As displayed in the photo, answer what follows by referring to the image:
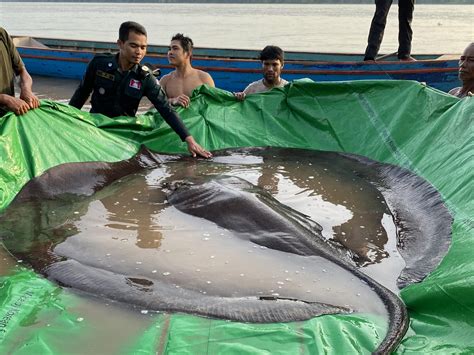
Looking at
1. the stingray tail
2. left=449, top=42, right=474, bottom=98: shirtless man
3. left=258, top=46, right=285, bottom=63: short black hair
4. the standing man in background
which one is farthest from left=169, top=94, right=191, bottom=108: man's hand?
the stingray tail

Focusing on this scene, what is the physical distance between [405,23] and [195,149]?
20.7 feet

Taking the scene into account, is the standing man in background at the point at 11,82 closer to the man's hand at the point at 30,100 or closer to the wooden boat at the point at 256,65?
the man's hand at the point at 30,100

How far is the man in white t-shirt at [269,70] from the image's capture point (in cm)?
597

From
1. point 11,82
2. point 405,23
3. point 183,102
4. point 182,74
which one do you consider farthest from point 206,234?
point 405,23

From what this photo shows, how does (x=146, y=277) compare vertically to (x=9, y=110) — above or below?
below

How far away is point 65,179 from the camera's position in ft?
14.6

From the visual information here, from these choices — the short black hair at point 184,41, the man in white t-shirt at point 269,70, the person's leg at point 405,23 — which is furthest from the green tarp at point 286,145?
the person's leg at point 405,23

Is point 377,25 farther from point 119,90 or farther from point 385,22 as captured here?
point 119,90

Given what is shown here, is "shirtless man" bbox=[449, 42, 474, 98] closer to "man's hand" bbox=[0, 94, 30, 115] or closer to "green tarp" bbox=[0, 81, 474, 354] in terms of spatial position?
"green tarp" bbox=[0, 81, 474, 354]

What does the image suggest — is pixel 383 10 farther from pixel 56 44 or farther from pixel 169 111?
pixel 56 44

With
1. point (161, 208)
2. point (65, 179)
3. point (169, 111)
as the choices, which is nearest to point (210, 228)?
point (161, 208)

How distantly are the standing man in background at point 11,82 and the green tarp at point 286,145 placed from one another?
0.10 metres

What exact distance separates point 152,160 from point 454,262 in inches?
126

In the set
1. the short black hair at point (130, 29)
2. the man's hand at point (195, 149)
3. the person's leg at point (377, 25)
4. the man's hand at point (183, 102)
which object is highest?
the person's leg at point (377, 25)
